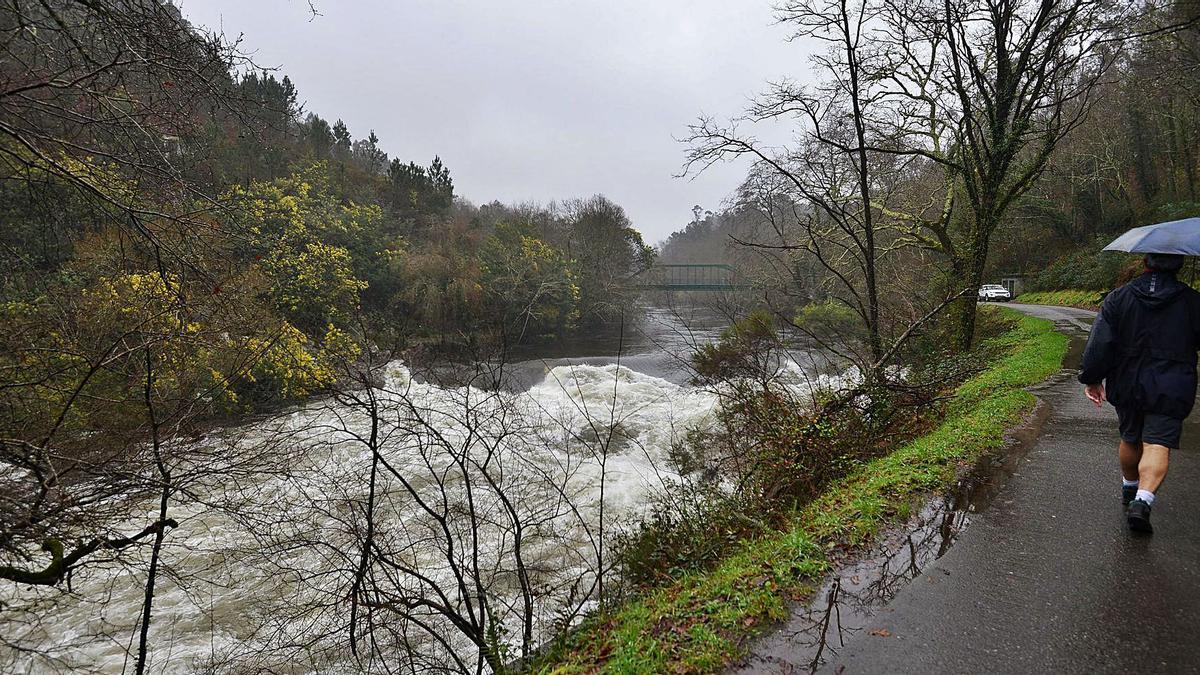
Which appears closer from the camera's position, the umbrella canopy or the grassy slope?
the umbrella canopy

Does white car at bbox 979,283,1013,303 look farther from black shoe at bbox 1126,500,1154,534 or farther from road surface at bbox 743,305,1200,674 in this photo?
black shoe at bbox 1126,500,1154,534

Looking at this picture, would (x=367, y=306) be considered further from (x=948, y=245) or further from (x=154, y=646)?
(x=948, y=245)

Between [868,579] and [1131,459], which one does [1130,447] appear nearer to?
[1131,459]

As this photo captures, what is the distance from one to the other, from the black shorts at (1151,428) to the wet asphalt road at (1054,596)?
617 mm

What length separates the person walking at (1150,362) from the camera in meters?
3.40

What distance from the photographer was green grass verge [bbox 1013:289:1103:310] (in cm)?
2314

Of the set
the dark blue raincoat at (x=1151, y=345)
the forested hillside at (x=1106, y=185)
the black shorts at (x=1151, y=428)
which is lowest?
the black shorts at (x=1151, y=428)

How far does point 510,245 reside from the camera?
29141 mm

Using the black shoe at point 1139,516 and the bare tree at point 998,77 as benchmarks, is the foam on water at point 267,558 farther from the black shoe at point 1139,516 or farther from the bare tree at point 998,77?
the bare tree at point 998,77

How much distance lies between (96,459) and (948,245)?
49.9 feet

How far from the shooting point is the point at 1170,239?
3.35 meters

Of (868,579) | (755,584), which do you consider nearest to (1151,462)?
(868,579)

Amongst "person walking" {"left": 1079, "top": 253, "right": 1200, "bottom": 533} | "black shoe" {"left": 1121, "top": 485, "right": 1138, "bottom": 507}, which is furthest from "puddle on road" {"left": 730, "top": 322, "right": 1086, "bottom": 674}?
"person walking" {"left": 1079, "top": 253, "right": 1200, "bottom": 533}

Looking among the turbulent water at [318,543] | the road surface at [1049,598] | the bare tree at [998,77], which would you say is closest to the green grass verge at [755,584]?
the road surface at [1049,598]
